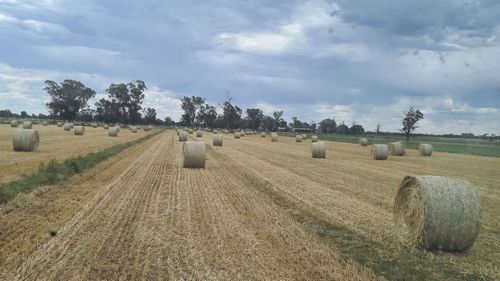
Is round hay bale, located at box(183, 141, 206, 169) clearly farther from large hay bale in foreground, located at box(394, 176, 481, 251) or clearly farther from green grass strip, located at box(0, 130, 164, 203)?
large hay bale in foreground, located at box(394, 176, 481, 251)

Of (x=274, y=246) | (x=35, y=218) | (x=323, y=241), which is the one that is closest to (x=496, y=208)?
(x=323, y=241)

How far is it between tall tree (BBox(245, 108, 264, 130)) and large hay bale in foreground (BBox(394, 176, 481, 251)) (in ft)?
534

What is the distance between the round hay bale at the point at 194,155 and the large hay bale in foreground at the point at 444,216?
13.2m

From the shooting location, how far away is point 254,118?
174 metres

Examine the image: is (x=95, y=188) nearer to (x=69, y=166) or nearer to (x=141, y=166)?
(x=69, y=166)

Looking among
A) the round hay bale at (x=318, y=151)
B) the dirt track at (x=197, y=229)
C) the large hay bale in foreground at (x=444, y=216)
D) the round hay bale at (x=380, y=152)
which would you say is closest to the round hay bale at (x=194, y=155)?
the dirt track at (x=197, y=229)

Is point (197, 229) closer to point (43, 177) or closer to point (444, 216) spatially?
point (444, 216)

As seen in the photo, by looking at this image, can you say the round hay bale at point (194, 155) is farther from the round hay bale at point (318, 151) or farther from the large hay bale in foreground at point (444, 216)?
the large hay bale in foreground at point (444, 216)

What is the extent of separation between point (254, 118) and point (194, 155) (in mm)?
152799

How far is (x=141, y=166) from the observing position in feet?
73.5

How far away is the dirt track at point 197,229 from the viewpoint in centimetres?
752

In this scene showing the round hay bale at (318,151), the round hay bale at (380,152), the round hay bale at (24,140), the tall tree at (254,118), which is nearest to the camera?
the round hay bale at (24,140)

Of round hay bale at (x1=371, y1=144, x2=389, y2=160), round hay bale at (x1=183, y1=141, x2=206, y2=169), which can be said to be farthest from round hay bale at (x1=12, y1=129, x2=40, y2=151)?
round hay bale at (x1=371, y1=144, x2=389, y2=160)

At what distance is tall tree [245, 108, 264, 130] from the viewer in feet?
568
